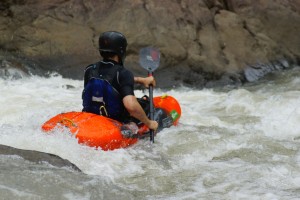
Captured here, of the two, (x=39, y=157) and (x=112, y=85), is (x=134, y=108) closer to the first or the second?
(x=112, y=85)

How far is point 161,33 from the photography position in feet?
30.9

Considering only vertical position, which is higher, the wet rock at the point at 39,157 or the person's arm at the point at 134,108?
the person's arm at the point at 134,108

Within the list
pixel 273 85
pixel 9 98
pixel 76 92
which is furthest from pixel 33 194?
pixel 273 85

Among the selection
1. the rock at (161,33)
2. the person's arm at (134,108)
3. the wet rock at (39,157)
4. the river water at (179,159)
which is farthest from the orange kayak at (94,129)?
the rock at (161,33)

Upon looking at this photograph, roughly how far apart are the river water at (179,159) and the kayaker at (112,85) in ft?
1.26

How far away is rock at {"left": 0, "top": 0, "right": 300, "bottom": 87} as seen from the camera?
914cm

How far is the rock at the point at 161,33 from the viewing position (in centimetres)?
914

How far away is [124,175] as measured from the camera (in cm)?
405

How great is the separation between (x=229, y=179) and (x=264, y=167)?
0.45 meters

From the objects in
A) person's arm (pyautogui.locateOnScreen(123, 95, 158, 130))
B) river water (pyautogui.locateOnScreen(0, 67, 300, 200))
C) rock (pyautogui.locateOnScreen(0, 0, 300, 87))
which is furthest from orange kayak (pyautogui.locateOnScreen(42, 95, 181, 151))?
rock (pyautogui.locateOnScreen(0, 0, 300, 87))

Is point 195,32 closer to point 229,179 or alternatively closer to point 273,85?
point 273,85

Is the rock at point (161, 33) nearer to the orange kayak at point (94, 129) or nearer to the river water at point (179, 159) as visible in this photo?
the river water at point (179, 159)

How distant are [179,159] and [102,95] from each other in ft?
3.01

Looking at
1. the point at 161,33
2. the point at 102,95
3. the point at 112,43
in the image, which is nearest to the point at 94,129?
the point at 102,95
